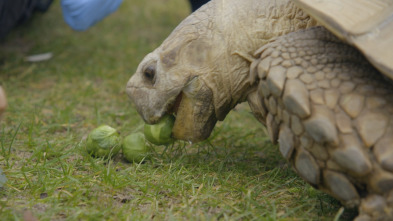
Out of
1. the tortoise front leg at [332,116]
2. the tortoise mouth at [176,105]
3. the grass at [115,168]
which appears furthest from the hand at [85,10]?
the tortoise front leg at [332,116]

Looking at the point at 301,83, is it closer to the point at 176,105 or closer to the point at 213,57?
the point at 213,57

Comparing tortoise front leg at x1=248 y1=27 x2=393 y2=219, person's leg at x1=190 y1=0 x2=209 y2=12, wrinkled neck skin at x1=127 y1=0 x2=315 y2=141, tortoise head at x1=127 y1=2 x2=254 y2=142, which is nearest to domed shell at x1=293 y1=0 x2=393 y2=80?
tortoise front leg at x1=248 y1=27 x2=393 y2=219

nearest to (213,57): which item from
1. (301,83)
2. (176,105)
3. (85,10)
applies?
(176,105)

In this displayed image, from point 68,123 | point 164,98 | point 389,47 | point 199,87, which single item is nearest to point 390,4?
point 389,47

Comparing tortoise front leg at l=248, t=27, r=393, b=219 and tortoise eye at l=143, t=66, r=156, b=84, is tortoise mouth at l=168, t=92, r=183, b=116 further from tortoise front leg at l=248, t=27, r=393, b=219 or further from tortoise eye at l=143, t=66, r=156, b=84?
tortoise front leg at l=248, t=27, r=393, b=219

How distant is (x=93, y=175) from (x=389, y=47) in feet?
4.42

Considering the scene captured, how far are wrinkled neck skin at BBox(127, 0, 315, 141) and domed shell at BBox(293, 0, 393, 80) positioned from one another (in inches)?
14.9

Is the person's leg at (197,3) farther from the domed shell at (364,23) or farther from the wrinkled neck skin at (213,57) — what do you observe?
the domed shell at (364,23)

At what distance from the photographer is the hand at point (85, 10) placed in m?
3.72

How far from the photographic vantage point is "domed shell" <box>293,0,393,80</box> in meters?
1.62

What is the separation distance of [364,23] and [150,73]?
3.41ft

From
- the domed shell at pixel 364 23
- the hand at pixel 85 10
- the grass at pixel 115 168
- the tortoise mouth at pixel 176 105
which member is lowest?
the grass at pixel 115 168

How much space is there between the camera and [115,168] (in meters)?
2.25

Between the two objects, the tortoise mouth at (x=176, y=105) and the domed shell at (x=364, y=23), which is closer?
the domed shell at (x=364, y=23)
